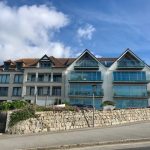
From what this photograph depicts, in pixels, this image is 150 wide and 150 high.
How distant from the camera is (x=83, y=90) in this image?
5731 cm

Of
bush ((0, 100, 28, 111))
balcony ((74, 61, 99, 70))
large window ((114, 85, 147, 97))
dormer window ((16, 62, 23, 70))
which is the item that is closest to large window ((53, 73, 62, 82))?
balcony ((74, 61, 99, 70))

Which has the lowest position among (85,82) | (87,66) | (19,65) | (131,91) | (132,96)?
(132,96)

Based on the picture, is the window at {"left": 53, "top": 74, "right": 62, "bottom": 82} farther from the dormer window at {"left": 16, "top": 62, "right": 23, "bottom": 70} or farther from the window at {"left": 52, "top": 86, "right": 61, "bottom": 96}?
the dormer window at {"left": 16, "top": 62, "right": 23, "bottom": 70}

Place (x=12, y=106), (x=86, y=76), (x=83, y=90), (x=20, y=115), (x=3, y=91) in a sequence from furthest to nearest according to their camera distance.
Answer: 1. (x=3, y=91)
2. (x=86, y=76)
3. (x=83, y=90)
4. (x=12, y=106)
5. (x=20, y=115)

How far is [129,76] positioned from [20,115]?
36.2 m

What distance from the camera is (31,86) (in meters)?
59.0

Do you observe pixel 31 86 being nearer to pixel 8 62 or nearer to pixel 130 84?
pixel 8 62

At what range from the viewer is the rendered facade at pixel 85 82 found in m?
56.7

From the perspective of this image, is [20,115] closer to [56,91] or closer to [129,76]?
[56,91]

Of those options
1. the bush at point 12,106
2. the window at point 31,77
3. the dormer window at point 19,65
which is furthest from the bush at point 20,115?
the dormer window at point 19,65

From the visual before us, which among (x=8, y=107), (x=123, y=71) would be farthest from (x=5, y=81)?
(x=8, y=107)

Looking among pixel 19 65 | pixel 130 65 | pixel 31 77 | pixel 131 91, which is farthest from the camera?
pixel 19 65

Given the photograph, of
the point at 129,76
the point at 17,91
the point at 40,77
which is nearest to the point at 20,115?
the point at 40,77

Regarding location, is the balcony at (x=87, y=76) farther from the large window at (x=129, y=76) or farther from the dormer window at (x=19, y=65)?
the dormer window at (x=19, y=65)
